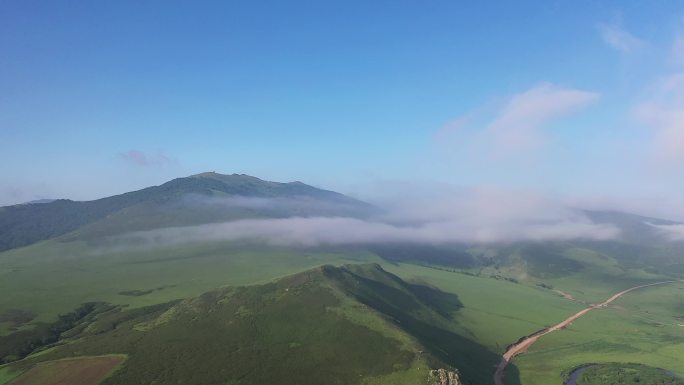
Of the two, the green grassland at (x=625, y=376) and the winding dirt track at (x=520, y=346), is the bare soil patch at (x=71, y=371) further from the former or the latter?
the green grassland at (x=625, y=376)

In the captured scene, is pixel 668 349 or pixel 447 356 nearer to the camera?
pixel 447 356

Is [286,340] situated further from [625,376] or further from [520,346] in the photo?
[625,376]

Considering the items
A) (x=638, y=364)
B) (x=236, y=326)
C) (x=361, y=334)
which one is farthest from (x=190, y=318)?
(x=638, y=364)

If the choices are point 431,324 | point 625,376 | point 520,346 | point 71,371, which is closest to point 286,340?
point 71,371

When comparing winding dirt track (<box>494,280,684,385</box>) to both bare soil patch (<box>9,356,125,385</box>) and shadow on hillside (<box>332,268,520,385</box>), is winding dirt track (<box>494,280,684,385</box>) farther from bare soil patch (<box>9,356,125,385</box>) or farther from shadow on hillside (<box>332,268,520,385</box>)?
bare soil patch (<box>9,356,125,385</box>)

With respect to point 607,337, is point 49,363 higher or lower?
higher

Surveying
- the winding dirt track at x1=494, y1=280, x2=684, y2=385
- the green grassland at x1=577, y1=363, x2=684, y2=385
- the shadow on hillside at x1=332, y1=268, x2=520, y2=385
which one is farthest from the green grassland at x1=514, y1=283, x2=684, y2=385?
the shadow on hillside at x1=332, y1=268, x2=520, y2=385

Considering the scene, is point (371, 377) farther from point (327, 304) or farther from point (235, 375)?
point (327, 304)
